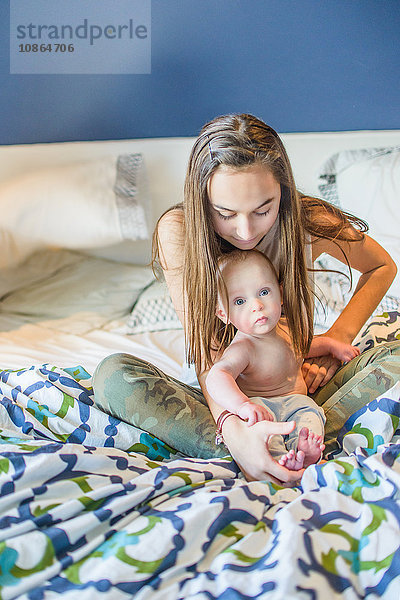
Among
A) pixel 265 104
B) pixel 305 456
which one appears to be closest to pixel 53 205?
pixel 265 104

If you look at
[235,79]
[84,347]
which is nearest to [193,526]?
[84,347]

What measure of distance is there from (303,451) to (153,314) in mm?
1086

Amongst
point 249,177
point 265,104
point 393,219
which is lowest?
point 393,219

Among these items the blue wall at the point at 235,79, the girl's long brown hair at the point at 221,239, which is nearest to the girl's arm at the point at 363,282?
the girl's long brown hair at the point at 221,239

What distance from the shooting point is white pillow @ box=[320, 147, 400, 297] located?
2152mm

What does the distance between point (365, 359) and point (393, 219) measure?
103 centimetres

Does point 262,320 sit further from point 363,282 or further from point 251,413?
point 363,282

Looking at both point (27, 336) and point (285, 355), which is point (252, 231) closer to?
point (285, 355)

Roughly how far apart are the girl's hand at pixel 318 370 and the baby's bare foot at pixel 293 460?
0.28 m

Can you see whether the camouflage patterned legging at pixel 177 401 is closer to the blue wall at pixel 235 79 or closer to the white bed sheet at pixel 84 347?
the white bed sheet at pixel 84 347

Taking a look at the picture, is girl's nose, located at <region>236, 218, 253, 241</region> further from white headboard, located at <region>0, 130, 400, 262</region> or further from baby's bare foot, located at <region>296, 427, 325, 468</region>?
white headboard, located at <region>0, 130, 400, 262</region>

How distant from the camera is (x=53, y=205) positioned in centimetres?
216

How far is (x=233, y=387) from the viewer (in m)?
1.08

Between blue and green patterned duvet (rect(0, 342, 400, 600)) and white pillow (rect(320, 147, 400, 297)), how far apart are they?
1.16 m
